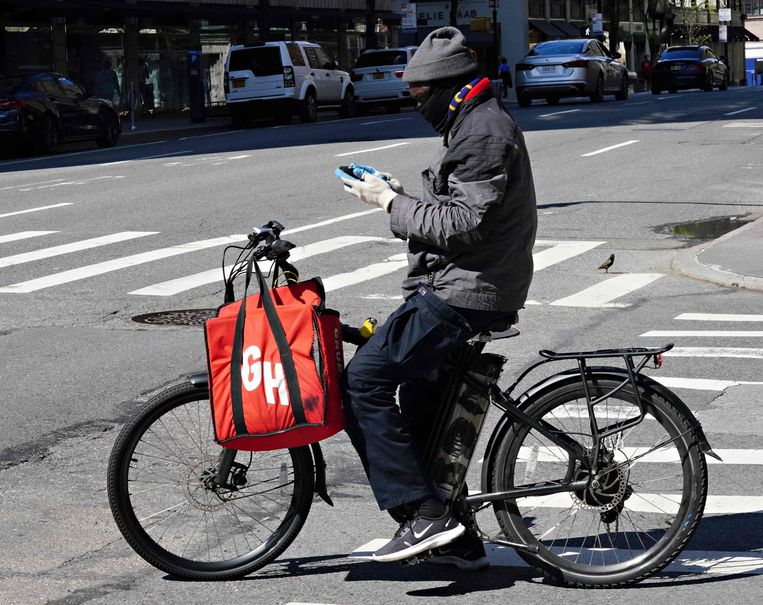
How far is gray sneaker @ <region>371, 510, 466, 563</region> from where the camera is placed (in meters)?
4.38

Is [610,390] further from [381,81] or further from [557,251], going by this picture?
[381,81]

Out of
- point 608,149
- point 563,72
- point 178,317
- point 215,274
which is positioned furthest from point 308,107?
point 178,317

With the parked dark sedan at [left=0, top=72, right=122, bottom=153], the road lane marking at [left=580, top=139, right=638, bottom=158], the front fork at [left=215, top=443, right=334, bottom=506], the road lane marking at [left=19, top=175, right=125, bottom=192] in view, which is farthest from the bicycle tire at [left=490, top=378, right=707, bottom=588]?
the parked dark sedan at [left=0, top=72, right=122, bottom=153]

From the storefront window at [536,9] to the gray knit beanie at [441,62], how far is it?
73248 mm

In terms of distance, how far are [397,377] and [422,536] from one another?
0.53 m

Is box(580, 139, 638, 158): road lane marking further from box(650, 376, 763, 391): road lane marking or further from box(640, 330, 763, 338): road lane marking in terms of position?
box(650, 376, 763, 391): road lane marking

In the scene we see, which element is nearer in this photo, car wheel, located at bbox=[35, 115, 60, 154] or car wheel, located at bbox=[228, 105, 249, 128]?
car wheel, located at bbox=[35, 115, 60, 154]

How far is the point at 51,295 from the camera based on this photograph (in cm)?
1087

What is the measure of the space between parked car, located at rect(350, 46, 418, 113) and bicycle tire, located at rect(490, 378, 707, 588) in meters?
34.7

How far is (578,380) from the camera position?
437 cm

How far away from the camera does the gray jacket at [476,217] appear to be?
13.7ft

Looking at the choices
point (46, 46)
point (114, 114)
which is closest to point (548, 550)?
point (114, 114)

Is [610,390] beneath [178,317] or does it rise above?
above

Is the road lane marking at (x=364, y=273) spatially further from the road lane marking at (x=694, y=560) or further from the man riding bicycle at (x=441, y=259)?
the man riding bicycle at (x=441, y=259)
